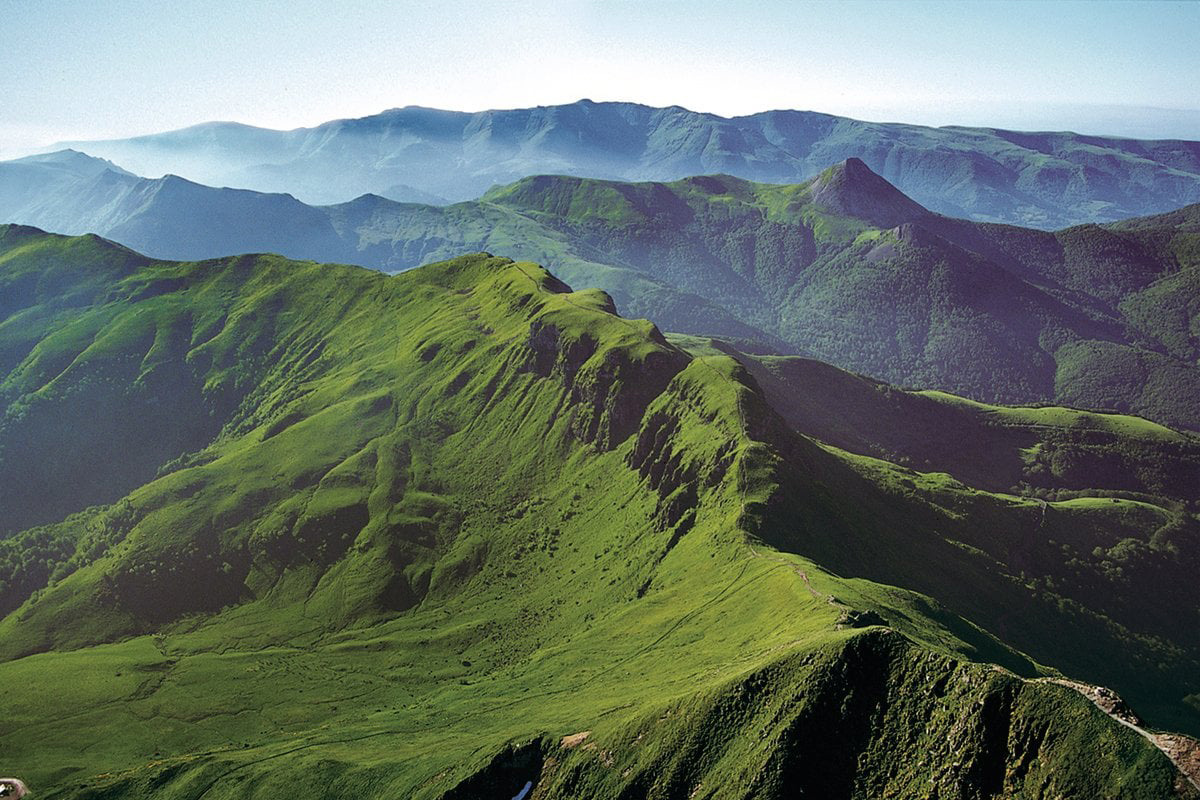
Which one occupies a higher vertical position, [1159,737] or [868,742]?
[1159,737]

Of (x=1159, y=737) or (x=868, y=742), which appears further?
(x=868, y=742)

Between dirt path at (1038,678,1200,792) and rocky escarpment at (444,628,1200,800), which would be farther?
rocky escarpment at (444,628,1200,800)

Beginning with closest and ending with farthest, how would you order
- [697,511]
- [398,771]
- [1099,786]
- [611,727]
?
1. [1099,786]
2. [611,727]
3. [398,771]
4. [697,511]

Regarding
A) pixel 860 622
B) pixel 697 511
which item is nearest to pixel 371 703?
pixel 697 511

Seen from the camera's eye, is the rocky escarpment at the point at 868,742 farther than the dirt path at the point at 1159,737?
Yes

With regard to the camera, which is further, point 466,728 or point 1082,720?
point 466,728

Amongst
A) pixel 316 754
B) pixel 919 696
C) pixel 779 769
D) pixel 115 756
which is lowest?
pixel 115 756

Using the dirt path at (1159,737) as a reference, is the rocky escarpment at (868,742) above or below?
below

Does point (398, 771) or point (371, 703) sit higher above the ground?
point (398, 771)

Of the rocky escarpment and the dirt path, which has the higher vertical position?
the dirt path

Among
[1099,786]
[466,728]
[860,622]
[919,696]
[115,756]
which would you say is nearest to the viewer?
[1099,786]

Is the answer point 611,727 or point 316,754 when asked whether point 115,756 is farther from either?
point 611,727
